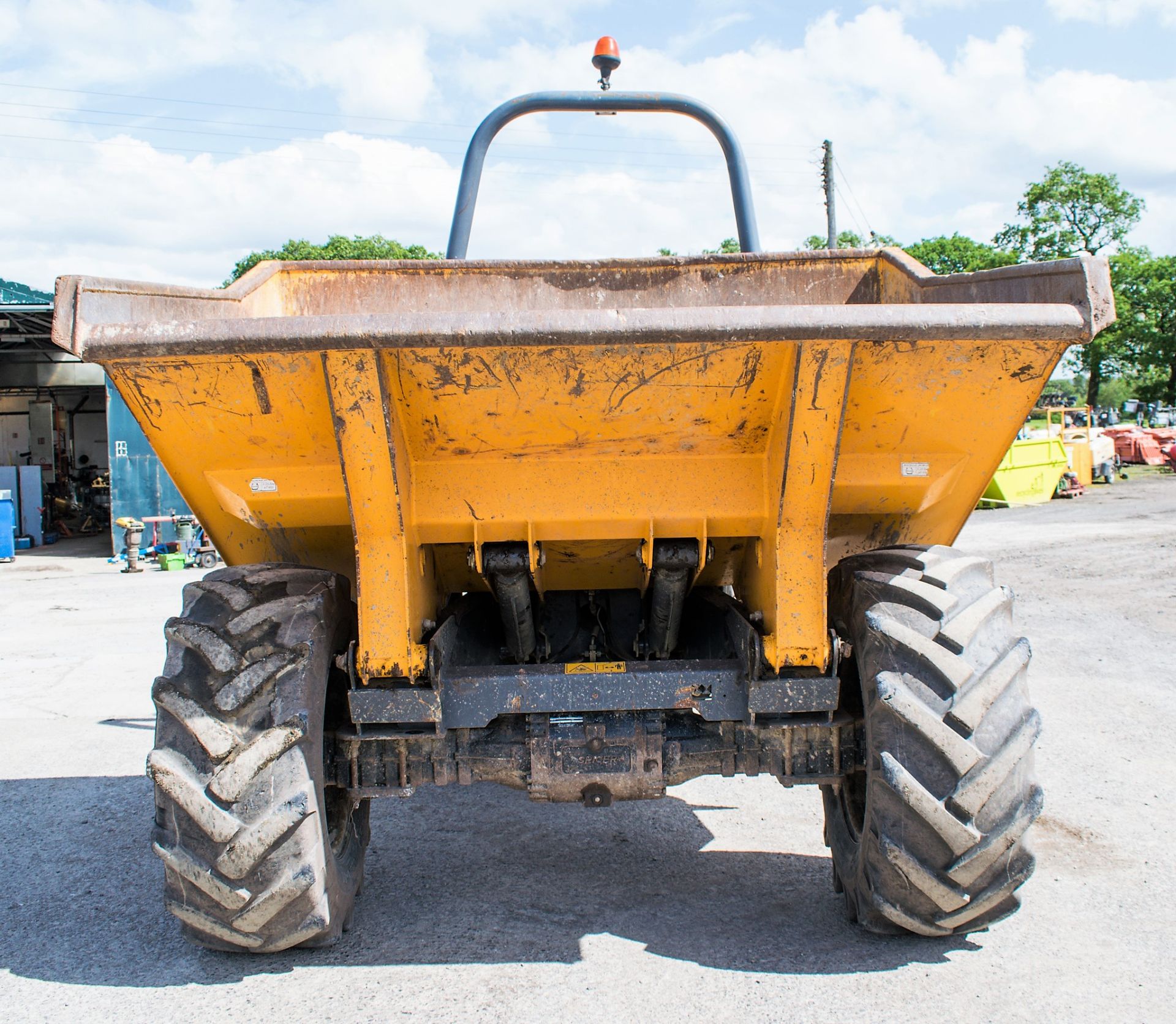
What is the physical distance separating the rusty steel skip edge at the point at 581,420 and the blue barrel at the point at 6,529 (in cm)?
1628

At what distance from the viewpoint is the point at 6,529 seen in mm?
17141

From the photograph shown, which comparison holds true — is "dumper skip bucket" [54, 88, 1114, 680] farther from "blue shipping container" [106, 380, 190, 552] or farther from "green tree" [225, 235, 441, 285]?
"green tree" [225, 235, 441, 285]

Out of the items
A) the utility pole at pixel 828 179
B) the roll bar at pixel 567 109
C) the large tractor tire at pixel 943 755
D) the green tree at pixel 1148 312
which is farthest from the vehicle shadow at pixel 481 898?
the green tree at pixel 1148 312

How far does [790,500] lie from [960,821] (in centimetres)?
99

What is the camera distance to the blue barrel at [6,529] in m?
17.0

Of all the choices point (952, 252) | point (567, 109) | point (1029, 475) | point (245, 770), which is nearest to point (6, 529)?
point (567, 109)

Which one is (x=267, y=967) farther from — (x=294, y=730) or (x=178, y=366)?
(x=178, y=366)

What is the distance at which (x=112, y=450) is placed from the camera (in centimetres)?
1803

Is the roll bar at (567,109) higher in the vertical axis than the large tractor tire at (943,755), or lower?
higher

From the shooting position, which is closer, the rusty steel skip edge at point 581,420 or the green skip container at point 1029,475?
the rusty steel skip edge at point 581,420

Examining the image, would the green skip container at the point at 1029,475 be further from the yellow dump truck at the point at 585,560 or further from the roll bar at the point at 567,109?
the yellow dump truck at the point at 585,560

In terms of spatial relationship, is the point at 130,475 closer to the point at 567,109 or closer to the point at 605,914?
the point at 567,109

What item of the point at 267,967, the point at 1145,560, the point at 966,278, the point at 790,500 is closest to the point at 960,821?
the point at 790,500

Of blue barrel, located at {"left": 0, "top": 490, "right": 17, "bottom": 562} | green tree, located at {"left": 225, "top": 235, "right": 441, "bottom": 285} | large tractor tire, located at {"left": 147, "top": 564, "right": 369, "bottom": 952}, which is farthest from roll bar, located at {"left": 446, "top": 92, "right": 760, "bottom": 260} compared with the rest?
green tree, located at {"left": 225, "top": 235, "right": 441, "bottom": 285}
